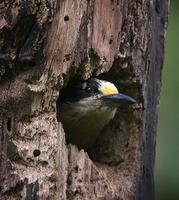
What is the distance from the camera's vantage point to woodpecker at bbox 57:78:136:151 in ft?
22.1

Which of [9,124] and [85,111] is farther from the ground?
[85,111]

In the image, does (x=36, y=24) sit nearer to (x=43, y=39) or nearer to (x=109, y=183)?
(x=43, y=39)

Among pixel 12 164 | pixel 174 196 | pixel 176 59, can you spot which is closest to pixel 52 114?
pixel 12 164

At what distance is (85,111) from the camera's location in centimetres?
693

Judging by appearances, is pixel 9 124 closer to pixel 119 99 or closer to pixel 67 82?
pixel 67 82

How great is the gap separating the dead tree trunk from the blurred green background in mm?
1662

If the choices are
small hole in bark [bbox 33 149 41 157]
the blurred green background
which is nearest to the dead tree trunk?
small hole in bark [bbox 33 149 41 157]

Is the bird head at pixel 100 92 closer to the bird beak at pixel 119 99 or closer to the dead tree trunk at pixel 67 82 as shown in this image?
the bird beak at pixel 119 99

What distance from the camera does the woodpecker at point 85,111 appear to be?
673 centimetres

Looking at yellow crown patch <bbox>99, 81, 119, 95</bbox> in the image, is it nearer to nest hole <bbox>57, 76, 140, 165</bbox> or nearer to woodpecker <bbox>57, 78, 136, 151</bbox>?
woodpecker <bbox>57, 78, 136, 151</bbox>

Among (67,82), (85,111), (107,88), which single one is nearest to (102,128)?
(85,111)

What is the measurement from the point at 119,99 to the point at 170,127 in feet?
7.85

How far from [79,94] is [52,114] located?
1.08m

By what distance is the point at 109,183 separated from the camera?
6453mm
